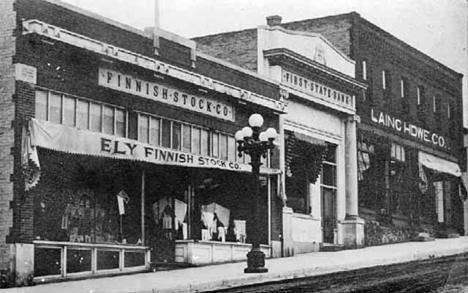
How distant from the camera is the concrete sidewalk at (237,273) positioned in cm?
1766

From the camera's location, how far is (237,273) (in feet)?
70.5

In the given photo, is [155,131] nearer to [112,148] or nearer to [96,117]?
[96,117]

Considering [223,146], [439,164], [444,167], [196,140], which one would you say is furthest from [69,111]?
[444,167]

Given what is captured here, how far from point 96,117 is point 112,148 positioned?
3.33 ft

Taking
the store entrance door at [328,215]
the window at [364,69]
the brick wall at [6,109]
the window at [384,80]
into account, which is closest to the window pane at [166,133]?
the brick wall at [6,109]

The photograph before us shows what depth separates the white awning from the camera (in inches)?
1650

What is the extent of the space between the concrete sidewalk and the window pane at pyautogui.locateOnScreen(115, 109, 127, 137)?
3661mm

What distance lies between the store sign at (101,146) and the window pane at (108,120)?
25.0 inches

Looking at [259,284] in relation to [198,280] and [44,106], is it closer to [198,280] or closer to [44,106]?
[198,280]

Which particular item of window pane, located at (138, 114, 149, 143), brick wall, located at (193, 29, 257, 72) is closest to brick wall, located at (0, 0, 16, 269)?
window pane, located at (138, 114, 149, 143)

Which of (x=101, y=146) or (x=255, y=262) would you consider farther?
(x=255, y=262)

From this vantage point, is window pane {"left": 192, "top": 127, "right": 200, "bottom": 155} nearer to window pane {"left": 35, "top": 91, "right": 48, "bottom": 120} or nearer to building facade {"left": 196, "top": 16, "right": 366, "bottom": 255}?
building facade {"left": 196, "top": 16, "right": 366, "bottom": 255}

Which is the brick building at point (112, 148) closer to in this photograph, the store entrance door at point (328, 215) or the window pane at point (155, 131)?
the window pane at point (155, 131)

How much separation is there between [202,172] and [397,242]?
1507 centimetres
